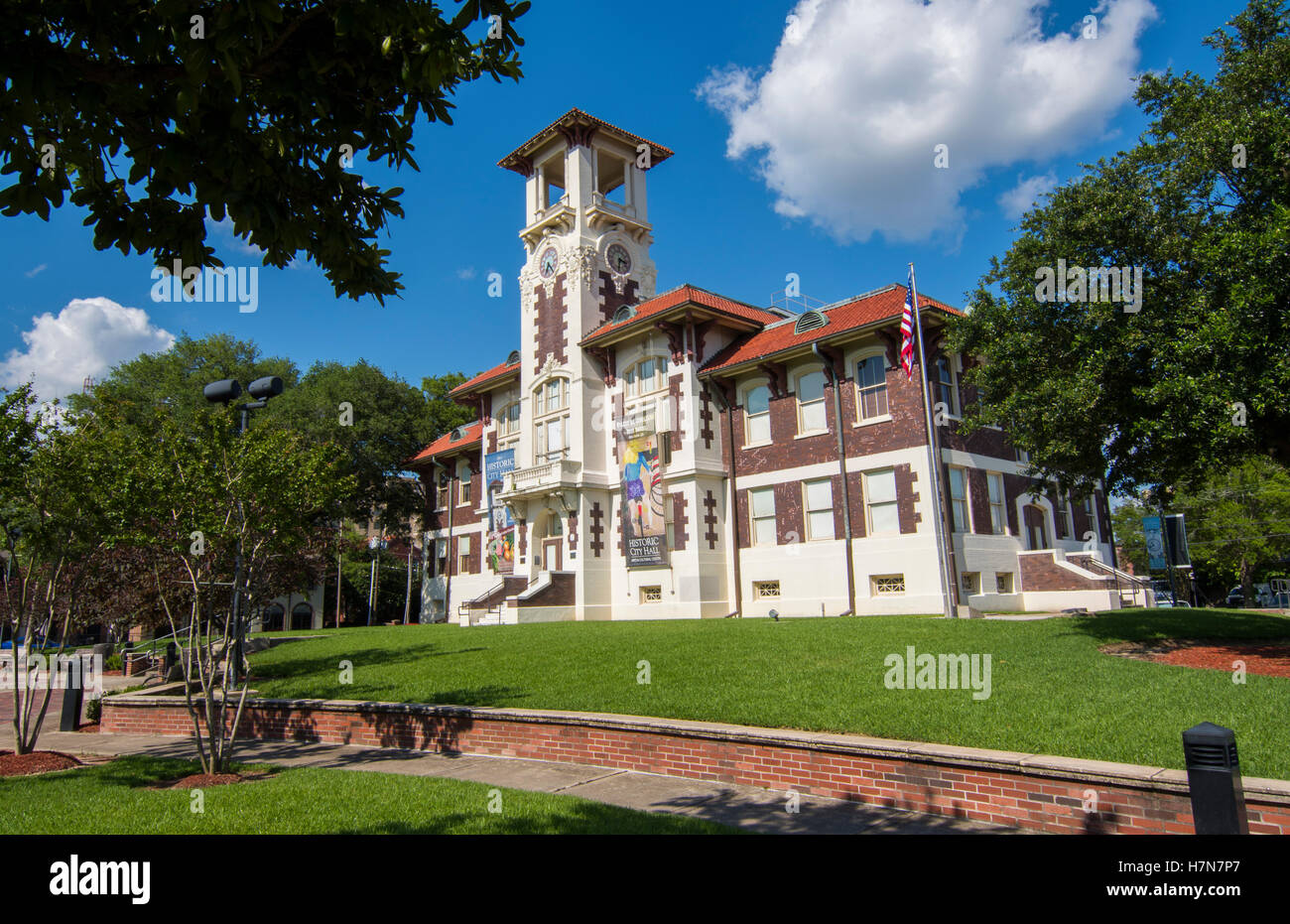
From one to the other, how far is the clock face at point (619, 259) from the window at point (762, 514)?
462 inches

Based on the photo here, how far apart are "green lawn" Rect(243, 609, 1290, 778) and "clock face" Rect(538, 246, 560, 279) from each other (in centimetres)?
1812

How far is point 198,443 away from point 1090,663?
41.9 ft

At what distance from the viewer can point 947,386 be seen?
24.7m

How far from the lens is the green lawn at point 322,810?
21.6 feet

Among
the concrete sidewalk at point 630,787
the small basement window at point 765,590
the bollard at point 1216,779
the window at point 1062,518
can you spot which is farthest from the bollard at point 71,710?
the window at point 1062,518

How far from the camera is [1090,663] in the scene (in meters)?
11.0

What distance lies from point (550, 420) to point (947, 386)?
15848 millimetres

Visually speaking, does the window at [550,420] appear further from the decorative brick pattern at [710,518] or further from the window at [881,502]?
the window at [881,502]

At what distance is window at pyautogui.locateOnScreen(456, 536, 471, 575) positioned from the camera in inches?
1619

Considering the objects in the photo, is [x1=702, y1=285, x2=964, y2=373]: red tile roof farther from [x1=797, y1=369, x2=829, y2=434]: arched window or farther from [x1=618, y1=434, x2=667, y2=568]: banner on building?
[x1=618, y1=434, x2=667, y2=568]: banner on building

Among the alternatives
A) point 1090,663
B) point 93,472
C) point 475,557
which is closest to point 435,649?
point 93,472

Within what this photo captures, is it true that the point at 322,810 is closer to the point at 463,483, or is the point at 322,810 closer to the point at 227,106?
the point at 227,106

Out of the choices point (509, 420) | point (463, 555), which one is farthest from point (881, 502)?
point (463, 555)
